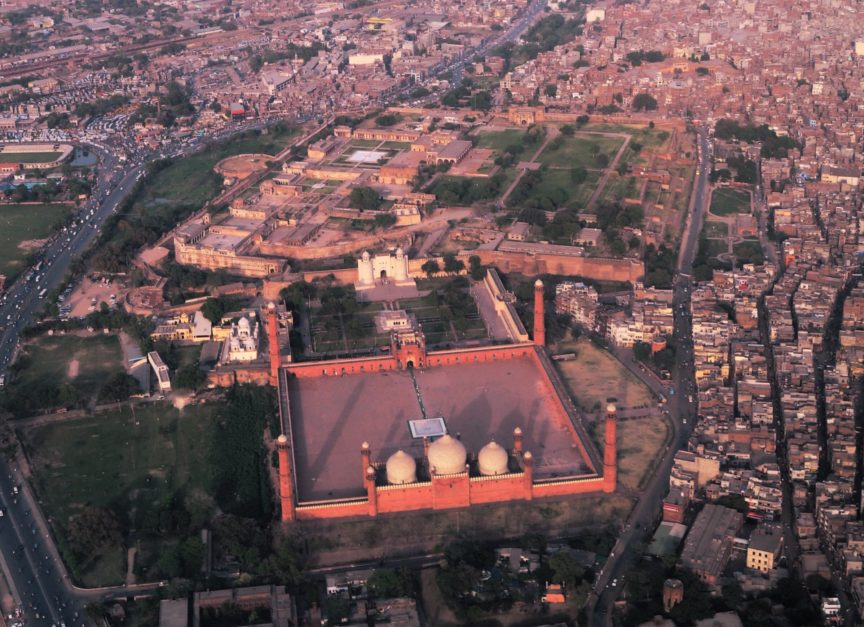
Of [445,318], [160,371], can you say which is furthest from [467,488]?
[160,371]

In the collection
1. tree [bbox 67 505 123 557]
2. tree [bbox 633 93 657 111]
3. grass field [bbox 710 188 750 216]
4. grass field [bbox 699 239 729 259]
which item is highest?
tree [bbox 67 505 123 557]

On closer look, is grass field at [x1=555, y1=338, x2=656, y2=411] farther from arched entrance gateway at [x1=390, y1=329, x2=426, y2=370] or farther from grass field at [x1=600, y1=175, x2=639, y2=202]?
grass field at [x1=600, y1=175, x2=639, y2=202]

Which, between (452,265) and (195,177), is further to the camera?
(195,177)

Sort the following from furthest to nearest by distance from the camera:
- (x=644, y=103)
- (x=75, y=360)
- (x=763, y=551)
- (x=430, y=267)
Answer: (x=644, y=103) < (x=430, y=267) < (x=75, y=360) < (x=763, y=551)

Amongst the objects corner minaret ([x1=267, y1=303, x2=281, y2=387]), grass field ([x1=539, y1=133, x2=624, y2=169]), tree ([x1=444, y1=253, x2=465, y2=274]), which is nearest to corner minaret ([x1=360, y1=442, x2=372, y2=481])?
corner minaret ([x1=267, y1=303, x2=281, y2=387])

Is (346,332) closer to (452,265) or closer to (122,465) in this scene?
(452,265)

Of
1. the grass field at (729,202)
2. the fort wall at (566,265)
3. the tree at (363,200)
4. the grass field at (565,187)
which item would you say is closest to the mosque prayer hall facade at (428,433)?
the fort wall at (566,265)
